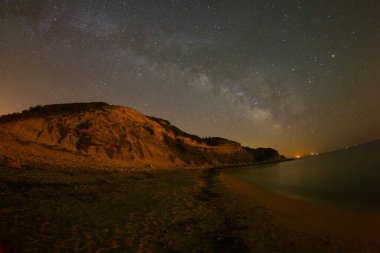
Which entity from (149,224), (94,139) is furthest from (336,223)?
(94,139)

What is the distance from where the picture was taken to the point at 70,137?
160 feet

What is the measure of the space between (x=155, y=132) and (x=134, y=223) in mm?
73884

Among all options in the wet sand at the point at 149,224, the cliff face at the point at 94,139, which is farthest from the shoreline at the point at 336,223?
the cliff face at the point at 94,139

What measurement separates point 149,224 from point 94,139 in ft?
151

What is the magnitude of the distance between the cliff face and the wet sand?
1178 cm

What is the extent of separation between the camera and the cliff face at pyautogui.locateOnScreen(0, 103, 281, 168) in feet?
109

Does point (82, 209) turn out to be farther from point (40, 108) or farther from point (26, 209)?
point (40, 108)

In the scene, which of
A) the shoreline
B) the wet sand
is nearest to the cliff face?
the wet sand

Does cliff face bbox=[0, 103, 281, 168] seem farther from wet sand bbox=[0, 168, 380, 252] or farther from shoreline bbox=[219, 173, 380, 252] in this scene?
shoreline bbox=[219, 173, 380, 252]

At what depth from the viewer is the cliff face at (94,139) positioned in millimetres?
33156

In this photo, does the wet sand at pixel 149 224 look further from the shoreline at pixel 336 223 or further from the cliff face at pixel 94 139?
the cliff face at pixel 94 139

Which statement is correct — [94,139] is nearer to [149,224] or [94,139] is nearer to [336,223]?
[149,224]

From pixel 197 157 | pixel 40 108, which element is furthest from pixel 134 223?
pixel 197 157

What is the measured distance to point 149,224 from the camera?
1116cm
